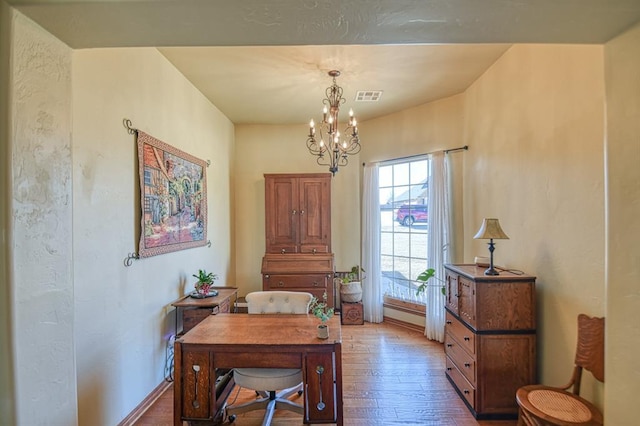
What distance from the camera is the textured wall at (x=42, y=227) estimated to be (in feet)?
3.29

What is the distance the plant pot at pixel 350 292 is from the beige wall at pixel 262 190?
418mm

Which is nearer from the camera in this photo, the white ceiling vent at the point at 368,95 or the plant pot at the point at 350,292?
the white ceiling vent at the point at 368,95

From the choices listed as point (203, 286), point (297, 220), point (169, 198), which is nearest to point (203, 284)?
point (203, 286)

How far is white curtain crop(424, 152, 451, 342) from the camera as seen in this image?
150 inches

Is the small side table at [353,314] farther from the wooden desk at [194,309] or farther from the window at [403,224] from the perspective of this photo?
the wooden desk at [194,309]

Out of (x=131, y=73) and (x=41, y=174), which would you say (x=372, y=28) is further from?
(x=131, y=73)

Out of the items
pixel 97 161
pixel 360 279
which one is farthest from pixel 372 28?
pixel 360 279

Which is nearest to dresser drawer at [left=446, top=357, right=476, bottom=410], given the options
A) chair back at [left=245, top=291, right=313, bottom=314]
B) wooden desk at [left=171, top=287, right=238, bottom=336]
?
chair back at [left=245, top=291, right=313, bottom=314]

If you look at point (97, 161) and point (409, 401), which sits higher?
point (97, 161)

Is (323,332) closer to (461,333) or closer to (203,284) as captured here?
(461,333)

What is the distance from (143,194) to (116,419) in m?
1.61

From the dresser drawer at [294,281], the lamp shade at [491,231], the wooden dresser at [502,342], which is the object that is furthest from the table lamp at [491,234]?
the dresser drawer at [294,281]

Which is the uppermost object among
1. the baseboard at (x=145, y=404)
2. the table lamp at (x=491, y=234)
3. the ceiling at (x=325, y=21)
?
the ceiling at (x=325, y=21)

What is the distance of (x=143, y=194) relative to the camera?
2.45 m
